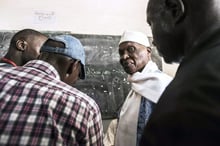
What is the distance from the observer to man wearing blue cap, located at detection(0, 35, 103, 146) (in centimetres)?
100

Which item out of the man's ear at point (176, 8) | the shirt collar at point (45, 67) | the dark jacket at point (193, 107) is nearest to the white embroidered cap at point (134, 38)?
the shirt collar at point (45, 67)

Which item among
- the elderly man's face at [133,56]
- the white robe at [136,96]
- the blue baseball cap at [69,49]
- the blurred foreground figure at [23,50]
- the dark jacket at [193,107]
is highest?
the dark jacket at [193,107]

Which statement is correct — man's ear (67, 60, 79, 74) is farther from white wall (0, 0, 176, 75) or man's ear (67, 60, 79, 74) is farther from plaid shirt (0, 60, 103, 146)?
white wall (0, 0, 176, 75)

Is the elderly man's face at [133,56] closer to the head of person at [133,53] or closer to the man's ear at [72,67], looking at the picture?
the head of person at [133,53]

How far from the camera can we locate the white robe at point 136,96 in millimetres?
1888

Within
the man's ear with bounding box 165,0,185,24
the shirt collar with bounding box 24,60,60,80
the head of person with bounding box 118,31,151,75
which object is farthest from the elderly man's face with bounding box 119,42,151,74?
the man's ear with bounding box 165,0,185,24

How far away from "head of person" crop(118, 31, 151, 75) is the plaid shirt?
1043mm

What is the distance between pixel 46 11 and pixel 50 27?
0.52 feet

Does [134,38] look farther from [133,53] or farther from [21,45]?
[21,45]

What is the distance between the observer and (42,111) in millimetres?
1022

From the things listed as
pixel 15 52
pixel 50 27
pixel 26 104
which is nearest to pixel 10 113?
pixel 26 104

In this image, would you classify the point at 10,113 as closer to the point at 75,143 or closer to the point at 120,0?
the point at 75,143

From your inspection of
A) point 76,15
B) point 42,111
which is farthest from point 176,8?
point 76,15

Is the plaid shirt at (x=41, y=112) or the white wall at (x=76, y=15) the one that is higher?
the white wall at (x=76, y=15)
